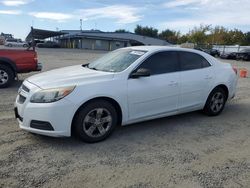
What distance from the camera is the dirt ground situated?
3.84 m

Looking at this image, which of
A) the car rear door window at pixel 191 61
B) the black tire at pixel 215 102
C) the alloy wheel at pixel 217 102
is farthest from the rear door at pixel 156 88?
the alloy wheel at pixel 217 102

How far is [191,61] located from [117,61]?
1.64 metres

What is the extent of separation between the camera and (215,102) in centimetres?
683

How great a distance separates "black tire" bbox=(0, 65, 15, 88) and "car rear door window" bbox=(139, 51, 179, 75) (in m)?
5.80

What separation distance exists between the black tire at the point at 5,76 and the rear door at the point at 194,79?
5961 mm

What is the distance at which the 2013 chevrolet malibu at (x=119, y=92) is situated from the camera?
4.66 m

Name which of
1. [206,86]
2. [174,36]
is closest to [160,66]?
[206,86]

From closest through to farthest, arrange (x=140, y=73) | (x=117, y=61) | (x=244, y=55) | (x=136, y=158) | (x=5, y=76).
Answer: (x=136, y=158) → (x=140, y=73) → (x=117, y=61) → (x=5, y=76) → (x=244, y=55)

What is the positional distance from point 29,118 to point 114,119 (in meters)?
1.36

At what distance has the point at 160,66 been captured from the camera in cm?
582

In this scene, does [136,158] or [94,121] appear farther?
[94,121]

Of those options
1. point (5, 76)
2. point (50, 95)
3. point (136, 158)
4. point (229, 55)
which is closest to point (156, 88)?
point (136, 158)

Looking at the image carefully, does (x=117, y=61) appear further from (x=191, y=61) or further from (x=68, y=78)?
(x=191, y=61)

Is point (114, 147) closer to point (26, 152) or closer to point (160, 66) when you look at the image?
point (26, 152)
